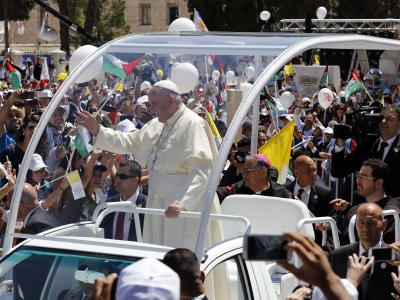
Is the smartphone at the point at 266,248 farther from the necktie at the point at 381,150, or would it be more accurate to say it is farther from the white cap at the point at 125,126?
the necktie at the point at 381,150

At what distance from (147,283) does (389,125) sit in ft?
18.4

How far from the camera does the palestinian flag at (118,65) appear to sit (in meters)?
6.08

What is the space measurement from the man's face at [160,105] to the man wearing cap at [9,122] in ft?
9.62

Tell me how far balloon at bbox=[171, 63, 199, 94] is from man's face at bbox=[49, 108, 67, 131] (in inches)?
32.2

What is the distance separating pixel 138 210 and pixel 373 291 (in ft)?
5.37

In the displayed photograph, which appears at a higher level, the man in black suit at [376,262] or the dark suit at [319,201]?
the man in black suit at [376,262]

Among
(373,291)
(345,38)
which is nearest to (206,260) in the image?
(373,291)

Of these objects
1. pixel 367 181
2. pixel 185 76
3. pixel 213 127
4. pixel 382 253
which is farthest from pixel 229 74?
pixel 382 253

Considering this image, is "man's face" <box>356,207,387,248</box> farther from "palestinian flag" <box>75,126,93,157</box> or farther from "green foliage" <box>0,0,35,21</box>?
"green foliage" <box>0,0,35,21</box>

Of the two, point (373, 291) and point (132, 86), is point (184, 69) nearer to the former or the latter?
point (132, 86)

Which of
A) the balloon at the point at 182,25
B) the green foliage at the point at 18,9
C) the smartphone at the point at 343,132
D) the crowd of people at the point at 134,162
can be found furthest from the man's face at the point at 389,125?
the green foliage at the point at 18,9

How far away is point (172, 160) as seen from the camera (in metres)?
5.97

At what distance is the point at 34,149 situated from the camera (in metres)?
5.81

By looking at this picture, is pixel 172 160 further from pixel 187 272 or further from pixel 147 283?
pixel 147 283
